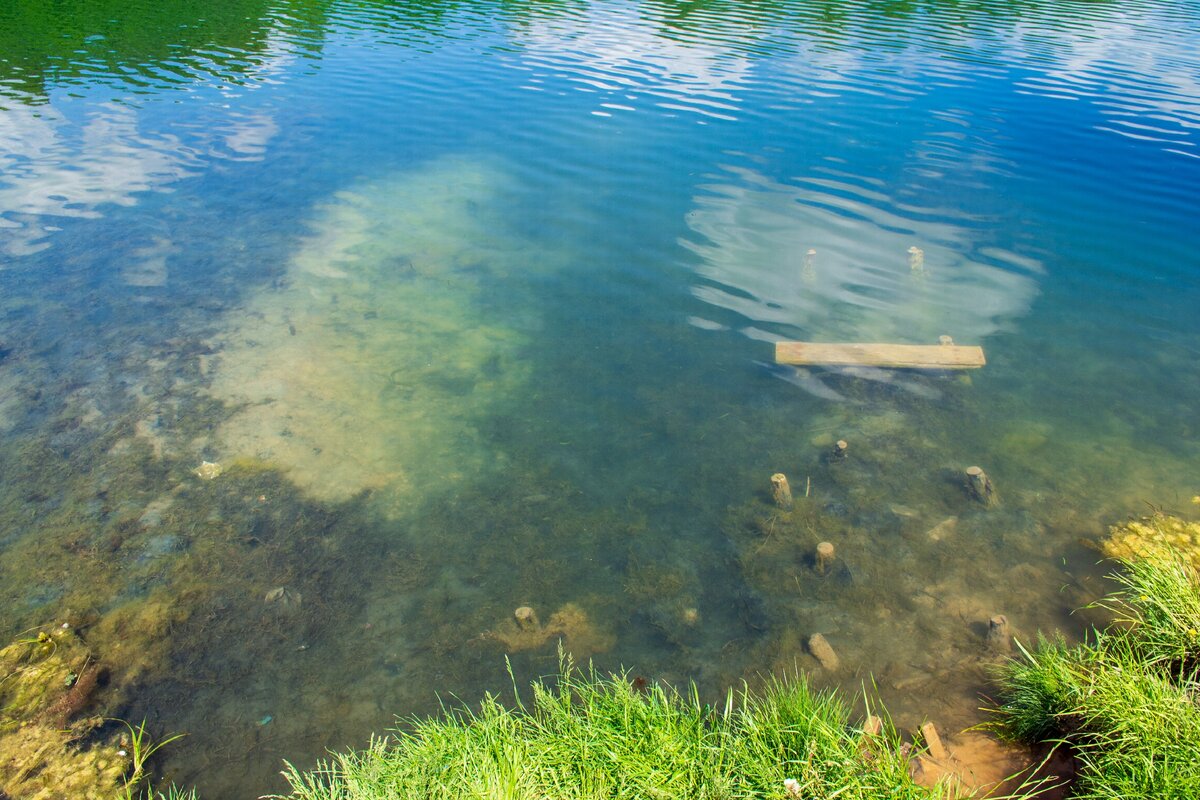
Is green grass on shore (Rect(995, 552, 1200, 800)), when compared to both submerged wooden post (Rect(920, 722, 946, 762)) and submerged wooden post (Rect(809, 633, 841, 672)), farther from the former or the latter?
submerged wooden post (Rect(809, 633, 841, 672))

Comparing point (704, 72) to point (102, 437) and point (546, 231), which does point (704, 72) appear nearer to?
point (546, 231)

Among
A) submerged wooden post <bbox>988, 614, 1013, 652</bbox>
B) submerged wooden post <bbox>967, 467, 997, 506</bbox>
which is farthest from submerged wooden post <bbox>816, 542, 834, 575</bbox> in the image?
submerged wooden post <bbox>967, 467, 997, 506</bbox>

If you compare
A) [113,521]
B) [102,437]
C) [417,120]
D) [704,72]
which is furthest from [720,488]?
[704,72]

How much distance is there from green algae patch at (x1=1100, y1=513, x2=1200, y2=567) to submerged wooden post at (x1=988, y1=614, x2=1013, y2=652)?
5.24 feet

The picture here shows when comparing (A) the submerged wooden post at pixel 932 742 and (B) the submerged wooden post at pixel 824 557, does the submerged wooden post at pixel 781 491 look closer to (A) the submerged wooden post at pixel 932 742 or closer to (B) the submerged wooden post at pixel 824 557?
(B) the submerged wooden post at pixel 824 557

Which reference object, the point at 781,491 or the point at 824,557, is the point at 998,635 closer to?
the point at 824,557

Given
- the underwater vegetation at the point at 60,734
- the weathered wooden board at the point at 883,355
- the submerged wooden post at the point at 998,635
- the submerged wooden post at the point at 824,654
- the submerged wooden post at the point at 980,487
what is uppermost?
the weathered wooden board at the point at 883,355

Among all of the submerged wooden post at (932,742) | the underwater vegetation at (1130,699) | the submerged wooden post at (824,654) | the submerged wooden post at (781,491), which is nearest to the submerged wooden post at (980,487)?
the underwater vegetation at (1130,699)

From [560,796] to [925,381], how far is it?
694cm

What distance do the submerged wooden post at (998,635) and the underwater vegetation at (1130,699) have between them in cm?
14

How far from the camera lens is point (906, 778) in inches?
150

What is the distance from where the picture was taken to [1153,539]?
21.8ft

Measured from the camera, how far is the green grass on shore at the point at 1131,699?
151 inches

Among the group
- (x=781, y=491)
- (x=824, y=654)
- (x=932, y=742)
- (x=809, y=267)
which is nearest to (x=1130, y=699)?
(x=932, y=742)
